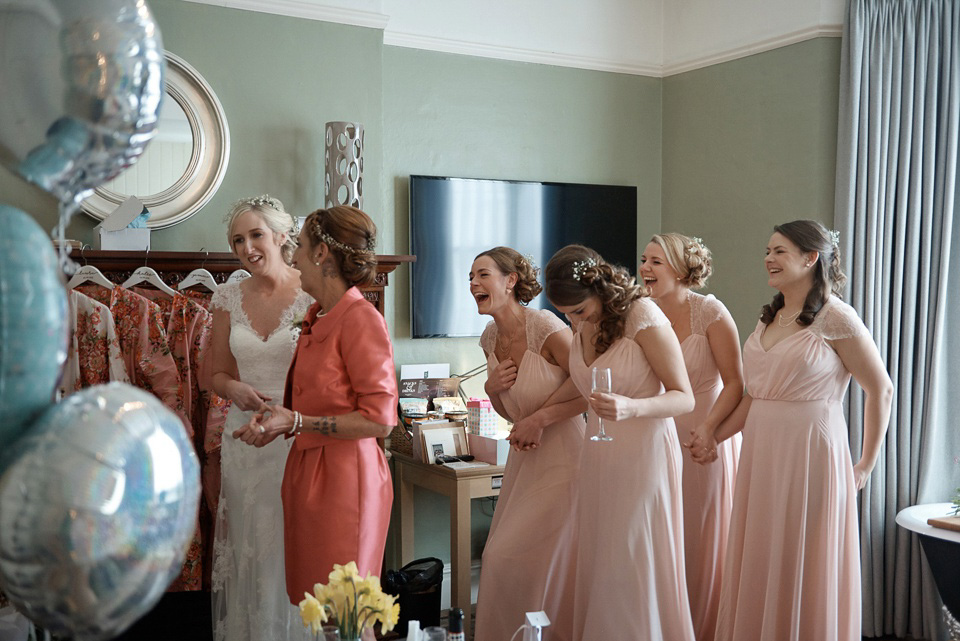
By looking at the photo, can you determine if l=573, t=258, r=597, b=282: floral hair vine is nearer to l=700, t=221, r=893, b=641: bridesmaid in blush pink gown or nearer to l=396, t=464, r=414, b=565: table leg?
l=700, t=221, r=893, b=641: bridesmaid in blush pink gown

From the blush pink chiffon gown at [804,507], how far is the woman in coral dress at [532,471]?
0.64m

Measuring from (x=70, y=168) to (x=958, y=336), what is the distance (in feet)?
13.2

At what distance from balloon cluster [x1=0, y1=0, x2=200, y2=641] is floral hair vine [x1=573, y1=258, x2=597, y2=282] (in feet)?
5.52

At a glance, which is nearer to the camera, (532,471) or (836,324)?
(836,324)

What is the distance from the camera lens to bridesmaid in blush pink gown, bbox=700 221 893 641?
2980 millimetres

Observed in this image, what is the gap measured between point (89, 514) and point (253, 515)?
6.02 ft

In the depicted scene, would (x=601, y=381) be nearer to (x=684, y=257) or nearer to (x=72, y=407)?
(x=684, y=257)

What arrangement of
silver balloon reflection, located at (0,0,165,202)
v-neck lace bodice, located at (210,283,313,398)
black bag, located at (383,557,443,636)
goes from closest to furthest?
silver balloon reflection, located at (0,0,165,202) → v-neck lace bodice, located at (210,283,313,398) → black bag, located at (383,557,443,636)

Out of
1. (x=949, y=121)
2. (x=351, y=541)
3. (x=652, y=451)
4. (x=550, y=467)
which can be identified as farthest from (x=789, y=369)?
(x=949, y=121)

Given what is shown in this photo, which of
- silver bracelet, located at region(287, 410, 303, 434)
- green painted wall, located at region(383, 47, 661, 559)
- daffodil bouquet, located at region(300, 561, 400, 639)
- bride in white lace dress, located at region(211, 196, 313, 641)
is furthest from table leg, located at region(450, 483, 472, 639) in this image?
daffodil bouquet, located at region(300, 561, 400, 639)

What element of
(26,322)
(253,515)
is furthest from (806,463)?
(26,322)

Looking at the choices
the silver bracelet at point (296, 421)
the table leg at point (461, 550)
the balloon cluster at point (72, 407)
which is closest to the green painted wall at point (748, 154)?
the table leg at point (461, 550)

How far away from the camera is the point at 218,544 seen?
2969 millimetres

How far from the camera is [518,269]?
3.17 m
